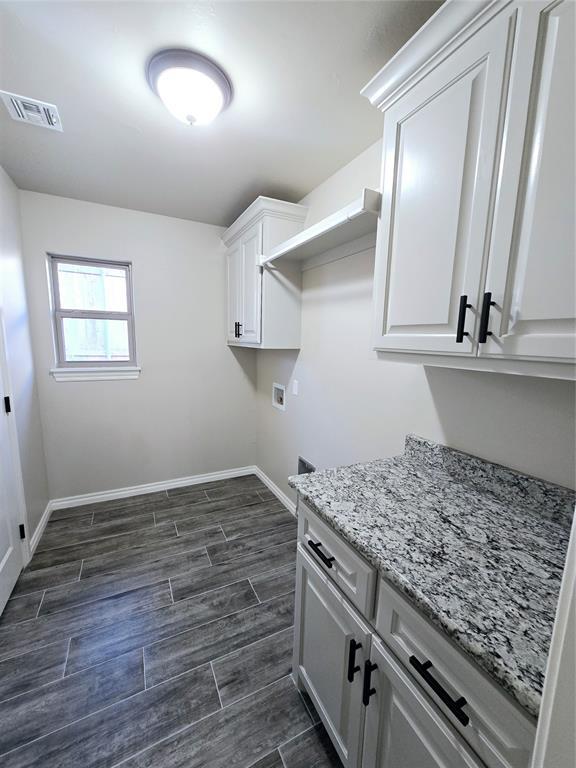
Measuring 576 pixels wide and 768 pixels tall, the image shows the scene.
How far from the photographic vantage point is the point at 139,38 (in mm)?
1148

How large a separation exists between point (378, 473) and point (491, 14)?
1.45m

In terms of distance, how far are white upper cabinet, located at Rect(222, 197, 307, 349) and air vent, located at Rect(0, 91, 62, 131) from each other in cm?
117

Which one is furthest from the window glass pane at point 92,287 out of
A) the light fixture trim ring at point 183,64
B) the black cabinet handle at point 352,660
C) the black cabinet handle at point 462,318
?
the black cabinet handle at point 352,660

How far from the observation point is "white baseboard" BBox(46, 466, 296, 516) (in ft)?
8.94

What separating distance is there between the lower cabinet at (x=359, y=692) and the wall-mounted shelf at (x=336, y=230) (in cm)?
143

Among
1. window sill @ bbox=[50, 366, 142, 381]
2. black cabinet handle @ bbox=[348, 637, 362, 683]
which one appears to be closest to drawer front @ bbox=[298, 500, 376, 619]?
black cabinet handle @ bbox=[348, 637, 362, 683]

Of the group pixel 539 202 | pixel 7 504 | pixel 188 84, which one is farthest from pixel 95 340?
pixel 539 202

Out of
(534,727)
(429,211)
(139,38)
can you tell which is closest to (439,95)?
(429,211)

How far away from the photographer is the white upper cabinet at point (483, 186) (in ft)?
2.34

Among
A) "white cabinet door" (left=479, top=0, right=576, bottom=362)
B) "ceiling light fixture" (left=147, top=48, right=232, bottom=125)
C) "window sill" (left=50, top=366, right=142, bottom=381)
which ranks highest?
"ceiling light fixture" (left=147, top=48, right=232, bottom=125)

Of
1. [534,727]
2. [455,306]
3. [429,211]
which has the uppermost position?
[429,211]

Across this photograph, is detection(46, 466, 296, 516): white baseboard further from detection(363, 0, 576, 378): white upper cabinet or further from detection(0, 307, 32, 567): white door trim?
detection(363, 0, 576, 378): white upper cabinet

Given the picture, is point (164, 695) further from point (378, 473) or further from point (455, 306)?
point (455, 306)

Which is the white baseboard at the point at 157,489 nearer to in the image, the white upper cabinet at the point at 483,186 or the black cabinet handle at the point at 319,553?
the black cabinet handle at the point at 319,553
